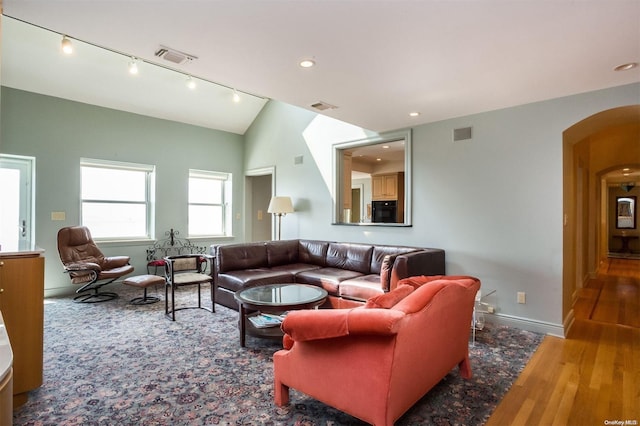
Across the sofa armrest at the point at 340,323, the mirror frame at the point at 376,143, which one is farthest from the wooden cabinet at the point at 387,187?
the sofa armrest at the point at 340,323

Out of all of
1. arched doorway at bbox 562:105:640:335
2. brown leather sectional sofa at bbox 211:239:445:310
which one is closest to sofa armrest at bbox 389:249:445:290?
brown leather sectional sofa at bbox 211:239:445:310

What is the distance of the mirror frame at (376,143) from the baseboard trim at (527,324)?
150 centimetres

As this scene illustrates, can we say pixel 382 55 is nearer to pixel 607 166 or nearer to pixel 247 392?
pixel 247 392

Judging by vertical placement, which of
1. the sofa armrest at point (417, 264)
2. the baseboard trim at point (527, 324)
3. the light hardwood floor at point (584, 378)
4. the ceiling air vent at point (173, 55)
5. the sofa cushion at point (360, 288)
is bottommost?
the light hardwood floor at point (584, 378)

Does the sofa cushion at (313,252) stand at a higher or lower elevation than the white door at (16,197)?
lower

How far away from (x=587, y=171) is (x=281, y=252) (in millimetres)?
5430

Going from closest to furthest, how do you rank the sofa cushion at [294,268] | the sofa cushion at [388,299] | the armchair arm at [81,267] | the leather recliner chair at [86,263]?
the sofa cushion at [388,299] < the armchair arm at [81,267] < the leather recliner chair at [86,263] < the sofa cushion at [294,268]

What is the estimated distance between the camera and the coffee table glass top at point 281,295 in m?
2.91

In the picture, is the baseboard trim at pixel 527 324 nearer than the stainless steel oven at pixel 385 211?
Yes

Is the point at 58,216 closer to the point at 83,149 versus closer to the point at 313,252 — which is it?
the point at 83,149

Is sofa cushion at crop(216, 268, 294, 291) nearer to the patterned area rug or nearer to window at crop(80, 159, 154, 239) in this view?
the patterned area rug

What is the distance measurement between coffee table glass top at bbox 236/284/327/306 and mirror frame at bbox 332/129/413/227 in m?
1.86

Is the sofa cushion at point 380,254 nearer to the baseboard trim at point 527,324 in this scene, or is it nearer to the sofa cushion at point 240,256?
the baseboard trim at point 527,324

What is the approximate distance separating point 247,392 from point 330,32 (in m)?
2.48
